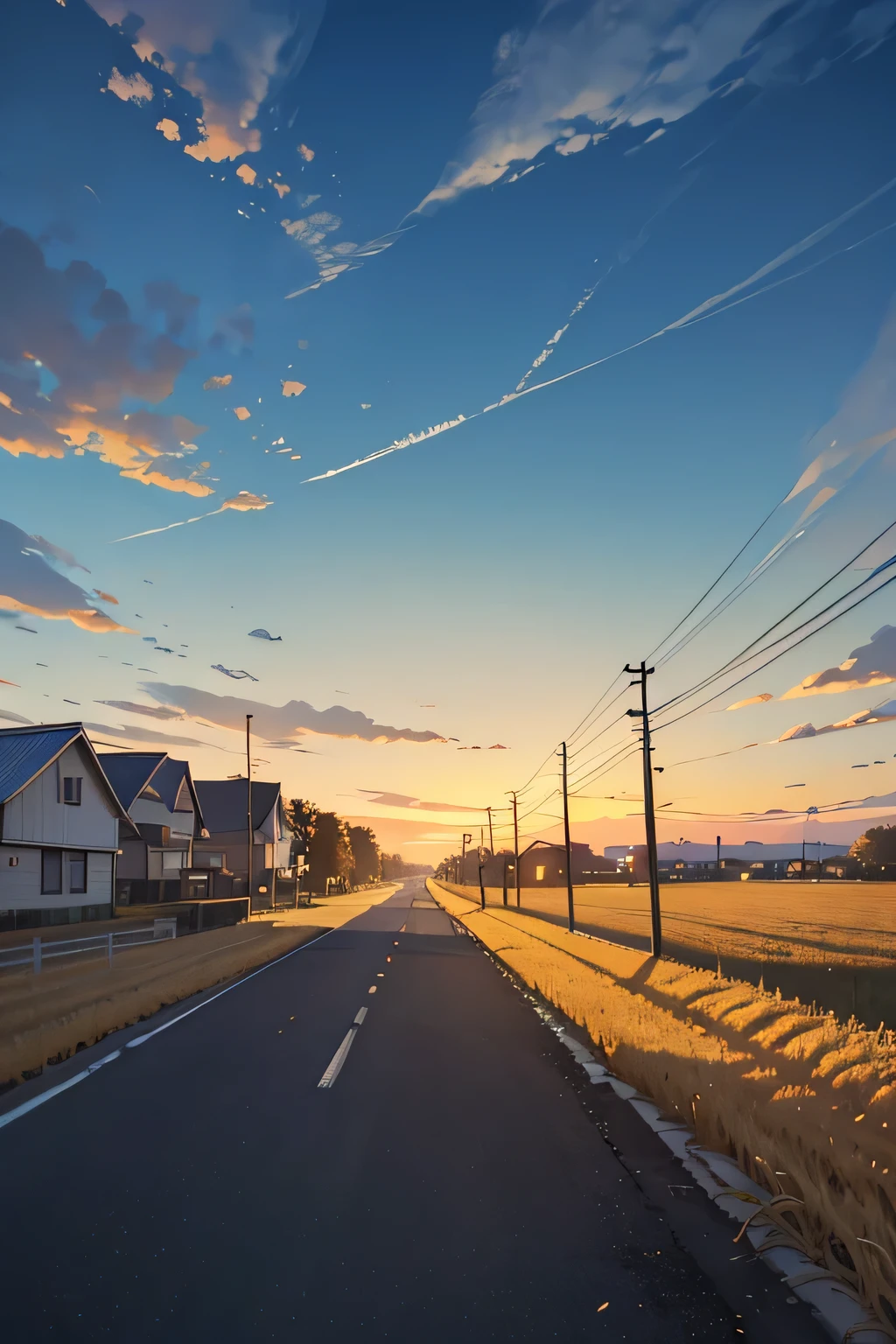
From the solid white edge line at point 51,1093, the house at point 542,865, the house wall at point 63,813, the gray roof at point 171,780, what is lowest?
the house at point 542,865

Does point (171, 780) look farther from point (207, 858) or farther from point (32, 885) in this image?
point (207, 858)

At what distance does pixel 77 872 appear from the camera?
3847 centimetres

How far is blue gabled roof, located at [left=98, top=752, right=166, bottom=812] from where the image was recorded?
168 feet

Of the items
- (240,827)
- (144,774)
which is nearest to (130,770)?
(144,774)

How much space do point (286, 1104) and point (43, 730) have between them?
108 ft

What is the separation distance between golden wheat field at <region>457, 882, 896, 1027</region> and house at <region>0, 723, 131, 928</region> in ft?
77.6

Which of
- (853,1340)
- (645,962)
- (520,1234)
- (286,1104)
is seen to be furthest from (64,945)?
(853,1340)

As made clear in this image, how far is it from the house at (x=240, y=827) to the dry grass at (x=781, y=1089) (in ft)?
220

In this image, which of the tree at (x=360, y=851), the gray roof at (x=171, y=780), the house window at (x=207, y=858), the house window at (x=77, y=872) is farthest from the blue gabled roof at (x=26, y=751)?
the tree at (x=360, y=851)

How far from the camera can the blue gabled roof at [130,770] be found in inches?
2021

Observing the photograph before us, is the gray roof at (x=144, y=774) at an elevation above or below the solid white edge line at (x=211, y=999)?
above

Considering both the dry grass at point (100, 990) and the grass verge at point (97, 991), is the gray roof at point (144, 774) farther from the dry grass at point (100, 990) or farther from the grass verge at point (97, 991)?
the grass verge at point (97, 991)

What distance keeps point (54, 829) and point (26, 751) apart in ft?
11.4

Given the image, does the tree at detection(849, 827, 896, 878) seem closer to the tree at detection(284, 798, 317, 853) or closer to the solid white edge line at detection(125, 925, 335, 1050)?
the tree at detection(284, 798, 317, 853)
